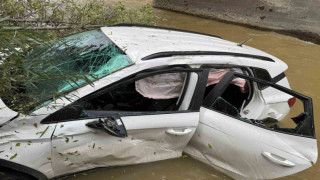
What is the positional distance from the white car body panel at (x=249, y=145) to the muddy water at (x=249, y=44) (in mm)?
472

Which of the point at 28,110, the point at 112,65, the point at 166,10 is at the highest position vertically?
the point at 112,65

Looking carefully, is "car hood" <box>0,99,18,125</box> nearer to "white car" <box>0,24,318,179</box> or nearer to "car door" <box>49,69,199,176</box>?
"white car" <box>0,24,318,179</box>

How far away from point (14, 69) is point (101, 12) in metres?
4.21

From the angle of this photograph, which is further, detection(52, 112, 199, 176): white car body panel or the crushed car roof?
the crushed car roof

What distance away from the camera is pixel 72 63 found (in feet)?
10.0

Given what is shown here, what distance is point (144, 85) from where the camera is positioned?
3.33 meters

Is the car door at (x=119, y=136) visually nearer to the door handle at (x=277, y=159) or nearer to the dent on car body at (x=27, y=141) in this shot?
the dent on car body at (x=27, y=141)

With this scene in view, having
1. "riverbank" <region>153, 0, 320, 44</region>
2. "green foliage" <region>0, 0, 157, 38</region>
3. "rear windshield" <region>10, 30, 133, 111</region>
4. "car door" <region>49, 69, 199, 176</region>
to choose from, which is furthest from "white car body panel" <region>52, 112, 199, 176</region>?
"riverbank" <region>153, 0, 320, 44</region>

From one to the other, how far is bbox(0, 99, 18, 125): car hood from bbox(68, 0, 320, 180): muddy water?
38.0 inches

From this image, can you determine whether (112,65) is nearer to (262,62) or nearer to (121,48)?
(121,48)

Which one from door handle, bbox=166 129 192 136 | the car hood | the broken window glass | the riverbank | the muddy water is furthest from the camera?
the riverbank

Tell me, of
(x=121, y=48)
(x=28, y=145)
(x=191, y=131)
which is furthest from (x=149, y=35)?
(x=28, y=145)

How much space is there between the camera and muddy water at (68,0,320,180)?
11.8 feet

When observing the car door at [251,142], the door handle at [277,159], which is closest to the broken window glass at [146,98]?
the car door at [251,142]
